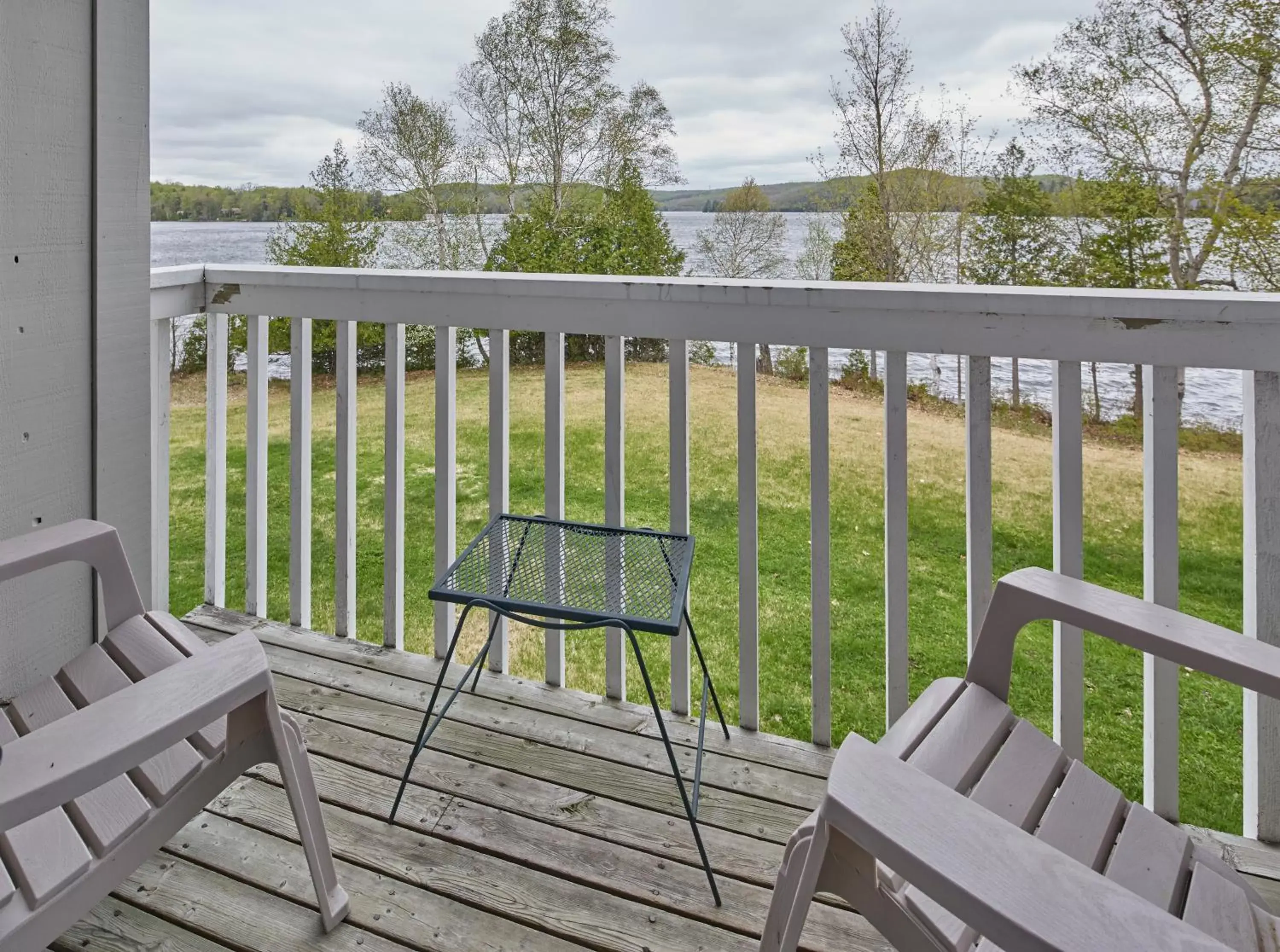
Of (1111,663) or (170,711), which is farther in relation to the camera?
(1111,663)

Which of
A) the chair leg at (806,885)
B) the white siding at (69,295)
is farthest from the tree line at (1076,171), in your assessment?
the chair leg at (806,885)

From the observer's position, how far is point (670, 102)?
149 inches

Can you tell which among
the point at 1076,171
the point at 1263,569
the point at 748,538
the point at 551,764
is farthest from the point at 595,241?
the point at 1263,569

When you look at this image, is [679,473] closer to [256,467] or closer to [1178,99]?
[256,467]

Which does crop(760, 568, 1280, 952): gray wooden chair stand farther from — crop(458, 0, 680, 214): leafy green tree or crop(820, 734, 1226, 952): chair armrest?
crop(458, 0, 680, 214): leafy green tree

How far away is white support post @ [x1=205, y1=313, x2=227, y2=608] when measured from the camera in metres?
2.10

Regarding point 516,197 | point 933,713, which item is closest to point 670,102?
point 516,197

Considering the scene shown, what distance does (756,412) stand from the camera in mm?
1658

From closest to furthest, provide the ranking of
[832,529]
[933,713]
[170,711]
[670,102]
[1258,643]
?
1. [170,711]
2. [1258,643]
3. [933,713]
4. [832,529]
5. [670,102]

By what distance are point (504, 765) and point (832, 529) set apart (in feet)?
7.43

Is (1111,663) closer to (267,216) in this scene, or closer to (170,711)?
(170,711)

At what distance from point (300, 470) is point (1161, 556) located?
203cm

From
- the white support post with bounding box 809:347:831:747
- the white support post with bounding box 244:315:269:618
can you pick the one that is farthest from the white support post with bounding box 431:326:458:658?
the white support post with bounding box 809:347:831:747

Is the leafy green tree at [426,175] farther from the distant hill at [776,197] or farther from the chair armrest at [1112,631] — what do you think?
the chair armrest at [1112,631]
